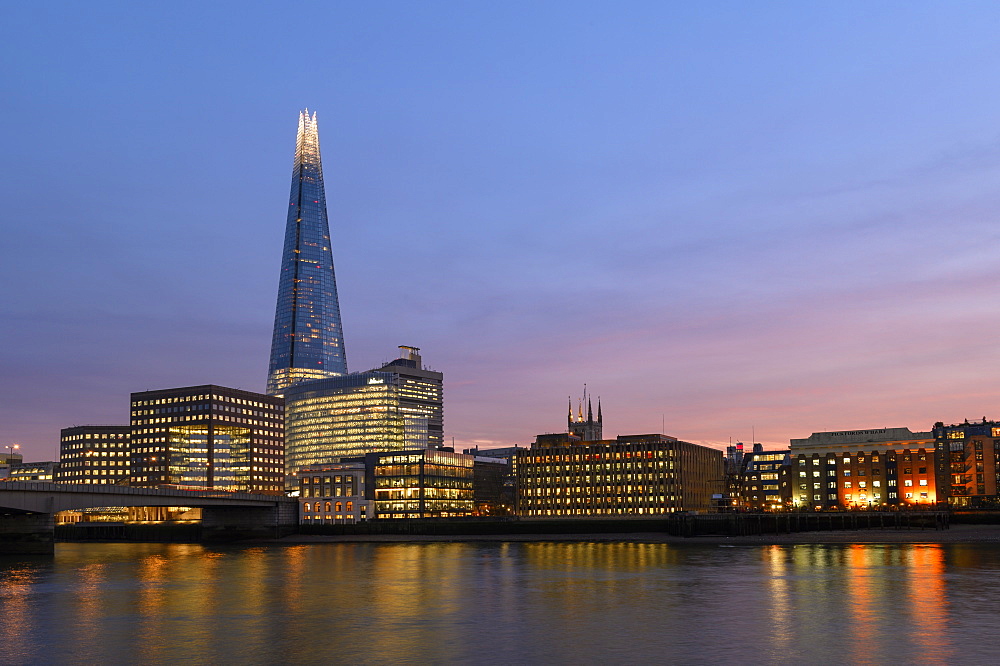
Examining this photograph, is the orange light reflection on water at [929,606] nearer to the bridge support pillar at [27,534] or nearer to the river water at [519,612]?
the river water at [519,612]

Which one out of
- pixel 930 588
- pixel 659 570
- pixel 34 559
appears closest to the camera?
pixel 930 588

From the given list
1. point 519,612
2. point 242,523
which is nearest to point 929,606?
point 519,612

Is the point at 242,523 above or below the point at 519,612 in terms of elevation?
Answer: below

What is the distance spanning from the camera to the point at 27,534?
5413 inches

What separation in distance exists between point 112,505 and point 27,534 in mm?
11620

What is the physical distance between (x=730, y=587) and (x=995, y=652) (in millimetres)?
30338

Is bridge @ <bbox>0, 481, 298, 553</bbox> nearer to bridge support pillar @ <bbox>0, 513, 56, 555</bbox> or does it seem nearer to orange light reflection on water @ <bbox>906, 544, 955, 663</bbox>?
bridge support pillar @ <bbox>0, 513, 56, 555</bbox>

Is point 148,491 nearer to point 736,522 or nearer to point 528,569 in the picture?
point 528,569

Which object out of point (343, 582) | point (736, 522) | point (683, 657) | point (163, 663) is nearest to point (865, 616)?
point (683, 657)

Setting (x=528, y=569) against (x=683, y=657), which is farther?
(x=528, y=569)

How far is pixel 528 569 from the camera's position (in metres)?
91.2

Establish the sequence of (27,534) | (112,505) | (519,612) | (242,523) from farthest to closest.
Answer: (242,523) < (112,505) < (27,534) < (519,612)

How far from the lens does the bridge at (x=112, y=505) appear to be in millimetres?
132625

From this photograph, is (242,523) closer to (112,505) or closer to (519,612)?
(112,505)
